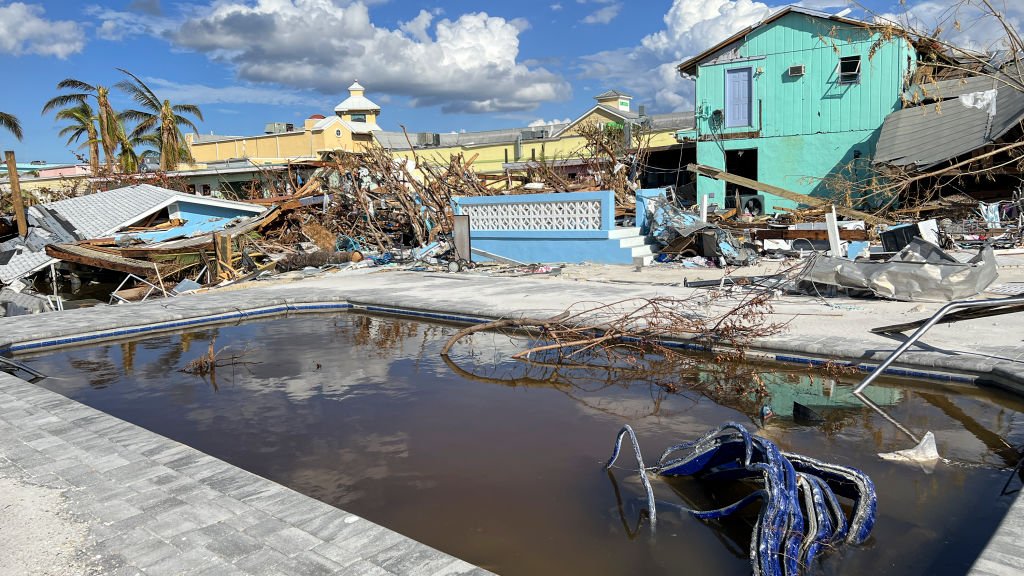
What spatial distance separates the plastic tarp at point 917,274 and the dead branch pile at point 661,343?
70.7 inches

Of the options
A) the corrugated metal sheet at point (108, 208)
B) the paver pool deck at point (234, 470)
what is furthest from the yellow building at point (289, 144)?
the paver pool deck at point (234, 470)

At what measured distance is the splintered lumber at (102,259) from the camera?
52.5 ft

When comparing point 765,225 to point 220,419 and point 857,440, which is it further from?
point 220,419

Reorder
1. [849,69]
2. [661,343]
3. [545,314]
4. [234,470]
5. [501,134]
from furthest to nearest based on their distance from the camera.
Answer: [501,134]
[849,69]
[545,314]
[661,343]
[234,470]

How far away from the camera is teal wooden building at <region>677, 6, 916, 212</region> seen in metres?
22.2

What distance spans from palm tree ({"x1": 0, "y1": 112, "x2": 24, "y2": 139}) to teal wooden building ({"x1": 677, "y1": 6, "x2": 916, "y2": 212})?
103 feet

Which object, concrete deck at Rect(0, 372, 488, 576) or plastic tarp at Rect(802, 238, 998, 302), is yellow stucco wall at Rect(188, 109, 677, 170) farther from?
concrete deck at Rect(0, 372, 488, 576)

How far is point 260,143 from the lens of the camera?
35.6 m

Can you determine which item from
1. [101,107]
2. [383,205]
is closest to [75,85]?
[101,107]

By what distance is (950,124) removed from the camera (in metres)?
19.8

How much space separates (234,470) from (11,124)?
3861cm

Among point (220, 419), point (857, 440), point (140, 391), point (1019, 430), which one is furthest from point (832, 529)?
point (140, 391)

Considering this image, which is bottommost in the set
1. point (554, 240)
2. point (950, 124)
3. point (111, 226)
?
point (554, 240)

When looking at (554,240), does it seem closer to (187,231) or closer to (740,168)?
(187,231)
